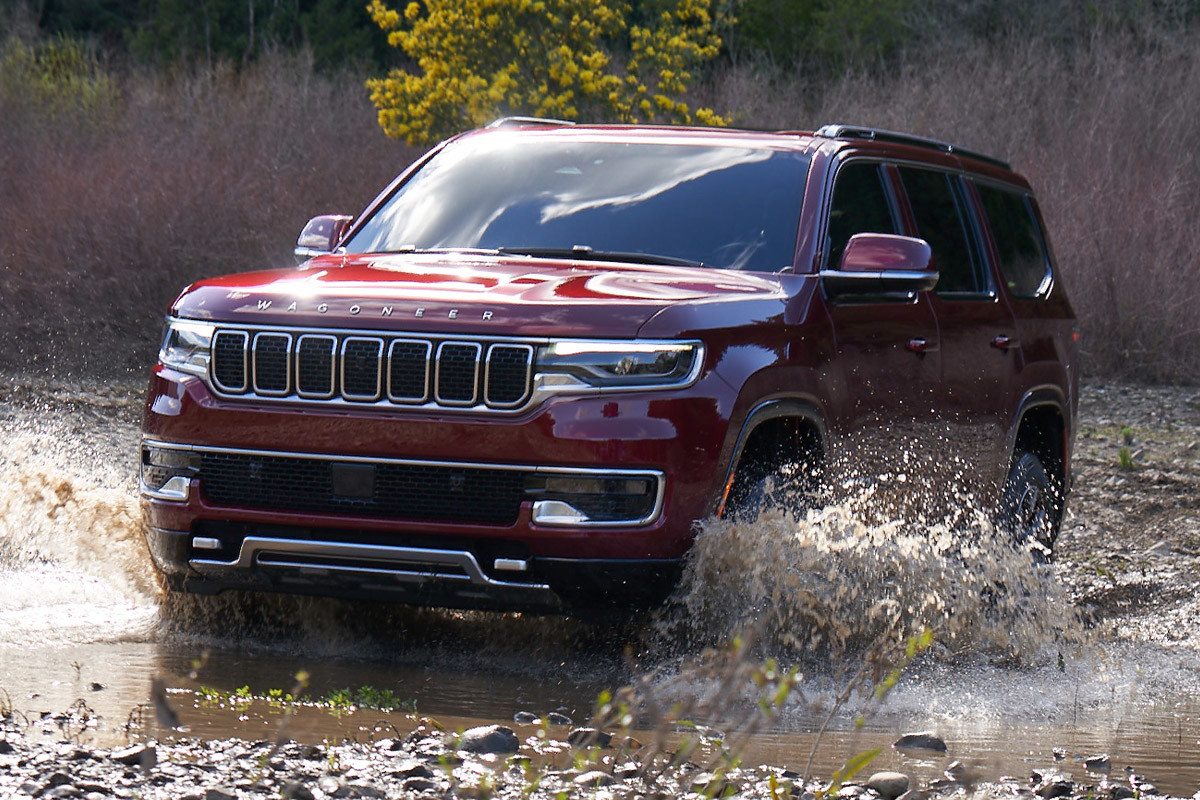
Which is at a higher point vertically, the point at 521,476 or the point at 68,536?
the point at 521,476

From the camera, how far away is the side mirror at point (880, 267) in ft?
19.7

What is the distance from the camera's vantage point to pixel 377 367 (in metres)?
5.21

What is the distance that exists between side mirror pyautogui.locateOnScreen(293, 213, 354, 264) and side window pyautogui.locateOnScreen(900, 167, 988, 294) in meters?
2.21

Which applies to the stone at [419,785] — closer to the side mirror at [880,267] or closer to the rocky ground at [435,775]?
the rocky ground at [435,775]

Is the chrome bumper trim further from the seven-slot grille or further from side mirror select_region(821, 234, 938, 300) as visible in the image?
side mirror select_region(821, 234, 938, 300)

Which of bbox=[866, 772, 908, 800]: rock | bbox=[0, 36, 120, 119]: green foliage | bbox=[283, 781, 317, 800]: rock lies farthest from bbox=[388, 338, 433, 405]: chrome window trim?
bbox=[0, 36, 120, 119]: green foliage

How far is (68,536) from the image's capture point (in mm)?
6797

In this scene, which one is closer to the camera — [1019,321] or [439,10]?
[1019,321]

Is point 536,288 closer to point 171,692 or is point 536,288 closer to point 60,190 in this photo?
point 171,692

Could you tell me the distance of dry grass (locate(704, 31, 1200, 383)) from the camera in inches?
684

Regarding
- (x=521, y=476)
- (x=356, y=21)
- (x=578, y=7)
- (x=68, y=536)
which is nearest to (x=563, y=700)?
(x=521, y=476)

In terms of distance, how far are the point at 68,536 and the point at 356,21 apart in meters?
30.0

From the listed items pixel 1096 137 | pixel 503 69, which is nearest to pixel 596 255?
pixel 503 69

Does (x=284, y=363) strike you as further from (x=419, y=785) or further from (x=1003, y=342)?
(x=1003, y=342)
